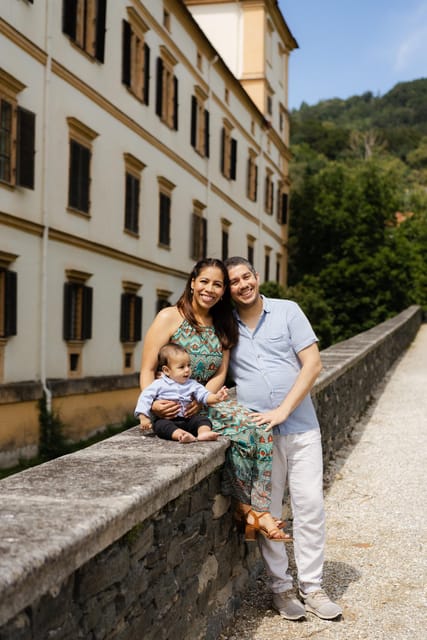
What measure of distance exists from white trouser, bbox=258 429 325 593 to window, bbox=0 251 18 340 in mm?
11114

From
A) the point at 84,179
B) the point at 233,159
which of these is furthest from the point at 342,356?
the point at 233,159

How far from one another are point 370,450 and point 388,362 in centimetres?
873

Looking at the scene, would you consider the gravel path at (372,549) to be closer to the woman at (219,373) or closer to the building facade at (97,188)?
the woman at (219,373)

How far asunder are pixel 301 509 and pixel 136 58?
60.9ft

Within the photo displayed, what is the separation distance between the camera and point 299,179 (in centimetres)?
4847

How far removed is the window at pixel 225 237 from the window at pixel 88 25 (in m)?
11.8

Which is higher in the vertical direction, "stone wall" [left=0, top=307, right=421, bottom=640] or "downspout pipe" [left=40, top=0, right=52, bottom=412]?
"downspout pipe" [left=40, top=0, right=52, bottom=412]

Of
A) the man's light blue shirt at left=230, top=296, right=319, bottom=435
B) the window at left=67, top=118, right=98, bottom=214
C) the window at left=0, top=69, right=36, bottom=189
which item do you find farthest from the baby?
the window at left=67, top=118, right=98, bottom=214

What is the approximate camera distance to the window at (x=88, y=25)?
56.8 ft

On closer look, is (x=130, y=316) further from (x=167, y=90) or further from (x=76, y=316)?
(x=167, y=90)

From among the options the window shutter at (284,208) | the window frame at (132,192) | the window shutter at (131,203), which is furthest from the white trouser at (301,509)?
the window shutter at (284,208)

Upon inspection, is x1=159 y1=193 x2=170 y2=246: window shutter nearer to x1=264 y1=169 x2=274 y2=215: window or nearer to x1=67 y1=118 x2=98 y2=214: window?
x1=67 y1=118 x2=98 y2=214: window

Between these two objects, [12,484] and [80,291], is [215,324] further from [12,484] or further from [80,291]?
[80,291]

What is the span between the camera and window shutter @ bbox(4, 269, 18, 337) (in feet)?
49.2
